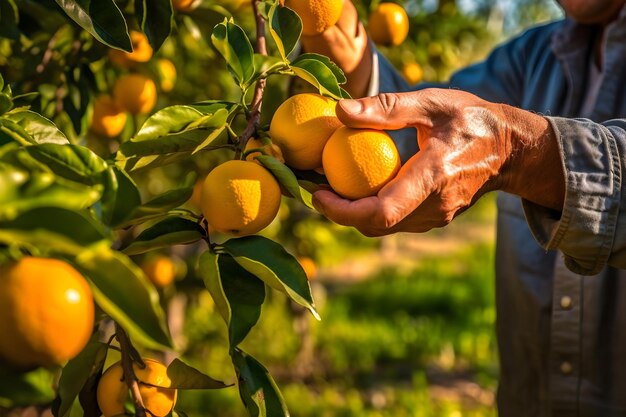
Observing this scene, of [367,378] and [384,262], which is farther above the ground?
[367,378]

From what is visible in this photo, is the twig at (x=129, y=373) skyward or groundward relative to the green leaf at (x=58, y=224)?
groundward

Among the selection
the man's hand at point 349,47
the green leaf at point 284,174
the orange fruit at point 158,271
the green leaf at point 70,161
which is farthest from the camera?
the orange fruit at point 158,271

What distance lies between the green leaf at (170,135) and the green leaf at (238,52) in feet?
0.20

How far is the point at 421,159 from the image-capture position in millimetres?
998

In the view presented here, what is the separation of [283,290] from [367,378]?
3.62m

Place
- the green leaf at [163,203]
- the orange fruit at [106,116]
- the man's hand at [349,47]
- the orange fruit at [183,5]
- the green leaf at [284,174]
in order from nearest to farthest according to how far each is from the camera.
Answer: the green leaf at [163,203] → the green leaf at [284,174] → the orange fruit at [183,5] → the man's hand at [349,47] → the orange fruit at [106,116]

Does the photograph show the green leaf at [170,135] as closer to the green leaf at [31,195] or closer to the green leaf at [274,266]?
the green leaf at [274,266]

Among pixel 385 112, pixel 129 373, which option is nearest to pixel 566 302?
pixel 385 112

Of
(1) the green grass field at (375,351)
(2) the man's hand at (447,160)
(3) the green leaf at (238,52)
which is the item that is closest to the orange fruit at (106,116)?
(3) the green leaf at (238,52)

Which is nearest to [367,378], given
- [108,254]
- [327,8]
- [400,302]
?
[400,302]

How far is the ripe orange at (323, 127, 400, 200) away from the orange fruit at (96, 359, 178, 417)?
35 centimetres

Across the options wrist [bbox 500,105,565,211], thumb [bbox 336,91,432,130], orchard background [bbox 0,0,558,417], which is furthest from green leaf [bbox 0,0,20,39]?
wrist [bbox 500,105,565,211]

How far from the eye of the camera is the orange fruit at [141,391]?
2.98 feet

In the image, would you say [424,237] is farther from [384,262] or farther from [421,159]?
[421,159]
